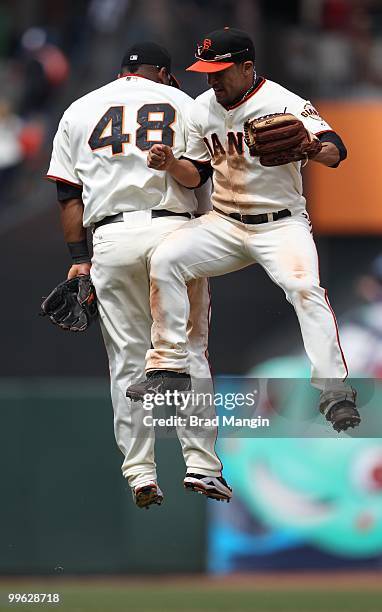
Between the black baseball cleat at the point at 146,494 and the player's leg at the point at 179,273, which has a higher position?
the player's leg at the point at 179,273

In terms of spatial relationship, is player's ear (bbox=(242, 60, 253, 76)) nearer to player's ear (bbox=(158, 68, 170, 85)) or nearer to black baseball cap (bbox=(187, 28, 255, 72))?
black baseball cap (bbox=(187, 28, 255, 72))

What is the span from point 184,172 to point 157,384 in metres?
1.18

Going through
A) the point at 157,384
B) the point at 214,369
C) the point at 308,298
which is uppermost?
the point at 308,298

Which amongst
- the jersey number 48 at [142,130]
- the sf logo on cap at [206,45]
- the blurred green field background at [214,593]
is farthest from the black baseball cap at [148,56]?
the blurred green field background at [214,593]

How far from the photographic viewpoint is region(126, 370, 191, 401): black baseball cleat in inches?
315

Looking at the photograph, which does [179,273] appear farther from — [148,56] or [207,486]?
[148,56]

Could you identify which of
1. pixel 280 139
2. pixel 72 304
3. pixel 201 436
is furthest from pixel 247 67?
pixel 201 436

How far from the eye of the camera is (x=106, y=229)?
8492 millimetres

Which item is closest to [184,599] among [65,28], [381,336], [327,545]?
[327,545]

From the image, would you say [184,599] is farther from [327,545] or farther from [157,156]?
[157,156]

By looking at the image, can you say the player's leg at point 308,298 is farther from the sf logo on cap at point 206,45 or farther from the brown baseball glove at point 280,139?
the sf logo on cap at point 206,45

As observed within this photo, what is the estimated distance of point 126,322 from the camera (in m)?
8.55

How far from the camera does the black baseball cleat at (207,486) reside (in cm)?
829

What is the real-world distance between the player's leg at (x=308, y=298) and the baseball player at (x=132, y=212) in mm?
608
